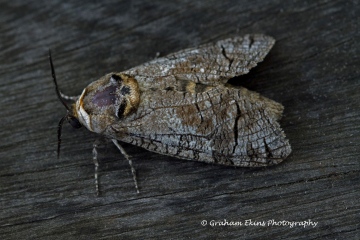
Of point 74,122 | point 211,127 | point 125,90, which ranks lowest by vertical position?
point 211,127

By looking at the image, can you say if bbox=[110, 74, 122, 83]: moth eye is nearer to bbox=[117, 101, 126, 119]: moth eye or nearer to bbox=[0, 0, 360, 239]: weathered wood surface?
bbox=[117, 101, 126, 119]: moth eye

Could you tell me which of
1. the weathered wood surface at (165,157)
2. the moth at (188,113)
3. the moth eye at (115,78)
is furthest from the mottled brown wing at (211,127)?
the moth eye at (115,78)

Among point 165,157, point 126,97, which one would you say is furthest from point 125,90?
point 165,157

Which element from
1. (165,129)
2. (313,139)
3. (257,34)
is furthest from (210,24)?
(313,139)

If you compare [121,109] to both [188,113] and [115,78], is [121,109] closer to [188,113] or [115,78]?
[115,78]

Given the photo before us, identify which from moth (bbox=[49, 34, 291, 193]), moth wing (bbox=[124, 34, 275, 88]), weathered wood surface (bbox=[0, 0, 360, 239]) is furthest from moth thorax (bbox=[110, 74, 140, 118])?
weathered wood surface (bbox=[0, 0, 360, 239])

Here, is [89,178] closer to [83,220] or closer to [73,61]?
[83,220]

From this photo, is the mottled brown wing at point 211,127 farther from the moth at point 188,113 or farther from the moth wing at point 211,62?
the moth wing at point 211,62
